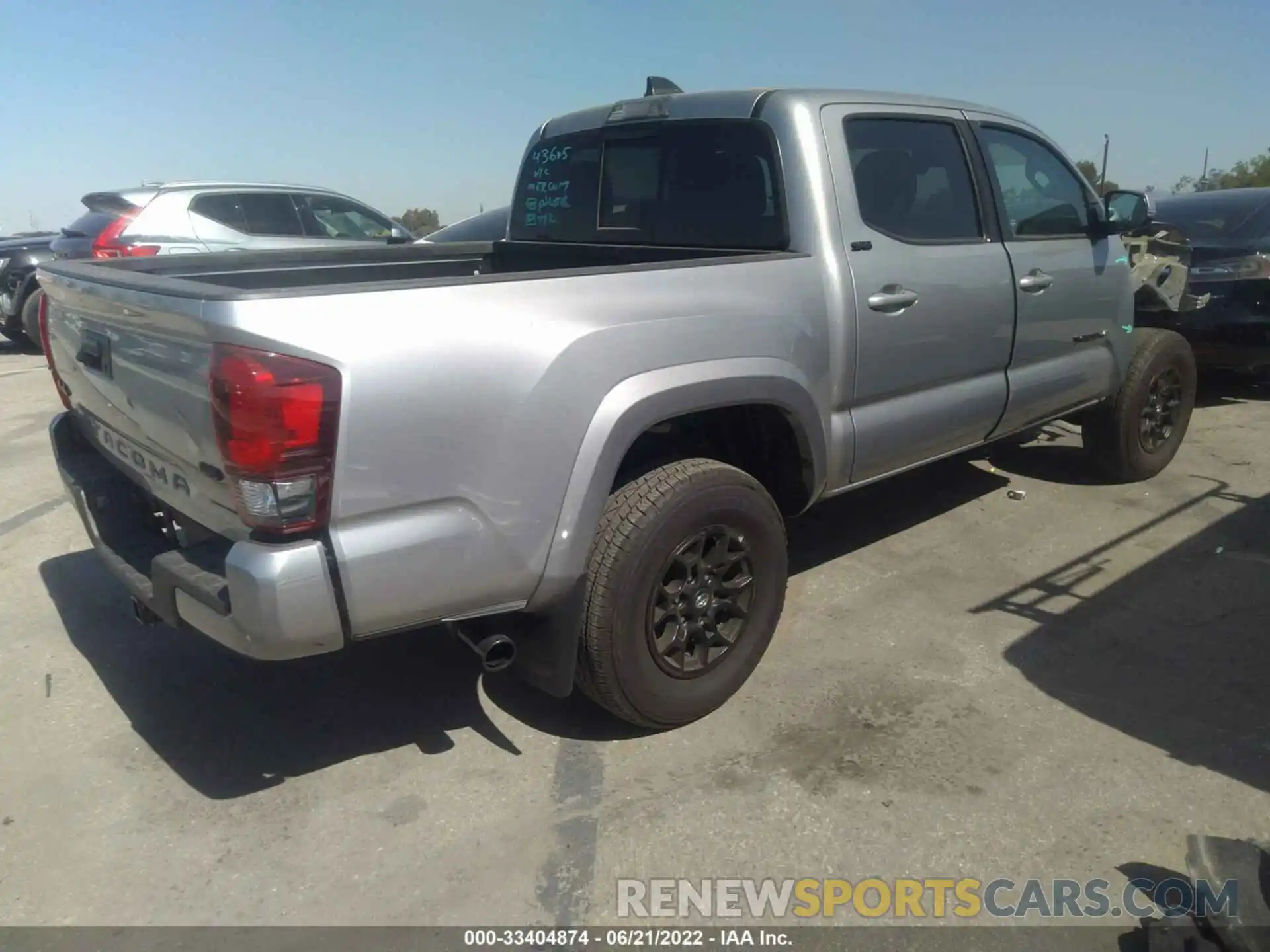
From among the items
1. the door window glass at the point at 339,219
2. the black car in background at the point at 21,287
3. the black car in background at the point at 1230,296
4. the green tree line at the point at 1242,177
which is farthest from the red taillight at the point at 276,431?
the green tree line at the point at 1242,177

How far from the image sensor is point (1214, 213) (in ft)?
23.9

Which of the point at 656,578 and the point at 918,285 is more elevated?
the point at 918,285

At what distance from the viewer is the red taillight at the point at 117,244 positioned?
8578 mm

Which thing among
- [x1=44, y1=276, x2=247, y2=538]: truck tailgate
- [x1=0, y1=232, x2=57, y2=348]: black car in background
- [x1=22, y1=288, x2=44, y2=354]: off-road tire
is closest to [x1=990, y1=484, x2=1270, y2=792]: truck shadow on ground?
[x1=44, y1=276, x2=247, y2=538]: truck tailgate

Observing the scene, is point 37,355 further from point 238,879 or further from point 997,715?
point 997,715

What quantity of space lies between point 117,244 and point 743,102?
276 inches

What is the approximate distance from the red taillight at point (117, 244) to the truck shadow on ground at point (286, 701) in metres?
5.32

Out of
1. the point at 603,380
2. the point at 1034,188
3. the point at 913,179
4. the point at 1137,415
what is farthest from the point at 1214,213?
the point at 603,380

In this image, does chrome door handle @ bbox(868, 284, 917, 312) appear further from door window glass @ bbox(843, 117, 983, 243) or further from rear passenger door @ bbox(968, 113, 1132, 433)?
rear passenger door @ bbox(968, 113, 1132, 433)

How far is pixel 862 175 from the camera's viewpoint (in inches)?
141

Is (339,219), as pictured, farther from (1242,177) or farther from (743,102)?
(1242,177)

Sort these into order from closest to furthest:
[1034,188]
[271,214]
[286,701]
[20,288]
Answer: [286,701]
[1034,188]
[271,214]
[20,288]

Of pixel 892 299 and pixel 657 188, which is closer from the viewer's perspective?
pixel 892 299

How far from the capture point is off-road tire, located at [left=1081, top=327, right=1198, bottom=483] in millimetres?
5191
